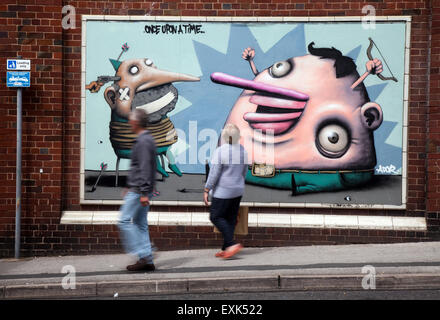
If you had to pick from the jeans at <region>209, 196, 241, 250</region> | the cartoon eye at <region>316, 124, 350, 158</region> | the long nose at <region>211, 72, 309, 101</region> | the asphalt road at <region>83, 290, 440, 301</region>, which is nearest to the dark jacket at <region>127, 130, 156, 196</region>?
the jeans at <region>209, 196, 241, 250</region>

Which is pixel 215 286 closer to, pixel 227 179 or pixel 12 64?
pixel 227 179

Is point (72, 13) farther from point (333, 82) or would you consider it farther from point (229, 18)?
point (333, 82)

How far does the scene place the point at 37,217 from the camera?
8.49 metres

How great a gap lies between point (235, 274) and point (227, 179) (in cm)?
125

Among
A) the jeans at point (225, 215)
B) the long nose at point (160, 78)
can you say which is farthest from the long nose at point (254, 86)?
the jeans at point (225, 215)

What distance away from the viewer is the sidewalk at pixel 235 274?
6.33 meters

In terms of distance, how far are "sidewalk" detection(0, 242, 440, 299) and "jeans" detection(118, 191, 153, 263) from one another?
1.00 ft

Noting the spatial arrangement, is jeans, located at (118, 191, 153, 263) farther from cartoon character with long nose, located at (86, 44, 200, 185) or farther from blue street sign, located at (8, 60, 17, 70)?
blue street sign, located at (8, 60, 17, 70)

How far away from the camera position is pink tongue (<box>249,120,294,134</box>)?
8.50 metres

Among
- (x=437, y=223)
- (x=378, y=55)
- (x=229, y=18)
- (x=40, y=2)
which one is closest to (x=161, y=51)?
(x=229, y=18)

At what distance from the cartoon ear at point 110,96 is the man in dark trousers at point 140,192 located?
1.98m

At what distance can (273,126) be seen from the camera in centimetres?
852
